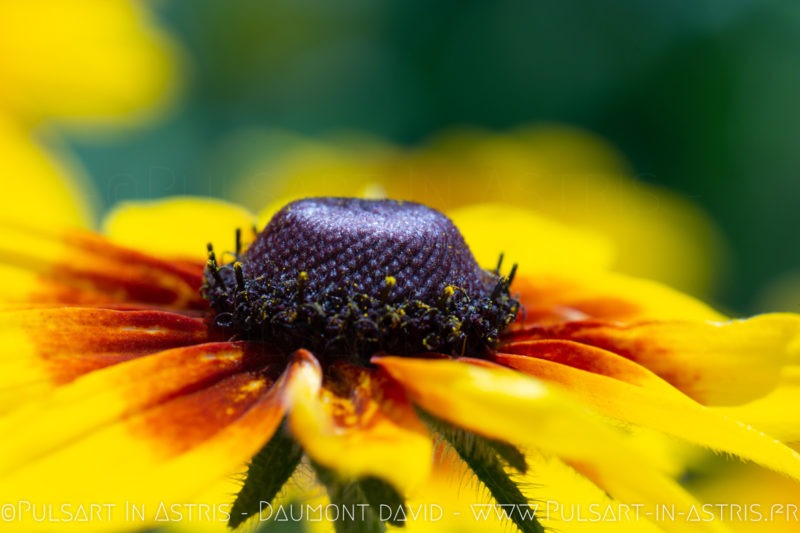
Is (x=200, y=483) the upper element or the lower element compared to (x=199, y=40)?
lower

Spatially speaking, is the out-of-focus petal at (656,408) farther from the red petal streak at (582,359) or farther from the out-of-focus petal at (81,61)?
the out-of-focus petal at (81,61)

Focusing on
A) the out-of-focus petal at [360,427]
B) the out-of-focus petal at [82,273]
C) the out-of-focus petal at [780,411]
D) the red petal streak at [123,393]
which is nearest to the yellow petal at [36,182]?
the out-of-focus petal at [82,273]

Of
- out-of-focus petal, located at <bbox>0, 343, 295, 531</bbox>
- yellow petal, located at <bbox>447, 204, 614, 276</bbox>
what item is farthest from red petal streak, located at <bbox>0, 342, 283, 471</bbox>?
yellow petal, located at <bbox>447, 204, 614, 276</bbox>

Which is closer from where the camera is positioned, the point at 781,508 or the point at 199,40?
the point at 781,508

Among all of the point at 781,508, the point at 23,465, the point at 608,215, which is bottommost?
the point at 781,508

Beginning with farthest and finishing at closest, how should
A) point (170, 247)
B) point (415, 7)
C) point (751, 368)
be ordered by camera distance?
point (415, 7)
point (170, 247)
point (751, 368)

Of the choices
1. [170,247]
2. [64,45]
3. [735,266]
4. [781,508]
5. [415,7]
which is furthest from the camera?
[415,7]

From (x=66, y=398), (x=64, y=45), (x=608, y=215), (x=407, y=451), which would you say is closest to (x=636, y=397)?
(x=407, y=451)

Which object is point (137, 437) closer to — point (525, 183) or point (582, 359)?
point (582, 359)

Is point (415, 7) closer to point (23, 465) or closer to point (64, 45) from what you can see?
point (64, 45)
